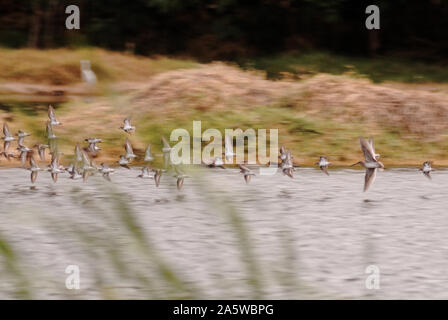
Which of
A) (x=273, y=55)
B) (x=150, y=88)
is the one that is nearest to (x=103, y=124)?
(x=150, y=88)

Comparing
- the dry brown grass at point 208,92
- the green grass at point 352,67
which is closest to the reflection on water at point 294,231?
the dry brown grass at point 208,92

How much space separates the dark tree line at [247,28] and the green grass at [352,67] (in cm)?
85

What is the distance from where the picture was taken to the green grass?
14.1 meters

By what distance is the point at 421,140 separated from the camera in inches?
364

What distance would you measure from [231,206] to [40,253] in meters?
4.19

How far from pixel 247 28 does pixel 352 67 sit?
→ 2.92 m

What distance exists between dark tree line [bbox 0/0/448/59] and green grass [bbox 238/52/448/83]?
0.85 metres

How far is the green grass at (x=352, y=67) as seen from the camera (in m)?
14.1

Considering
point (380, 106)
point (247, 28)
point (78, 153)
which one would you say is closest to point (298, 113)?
point (380, 106)

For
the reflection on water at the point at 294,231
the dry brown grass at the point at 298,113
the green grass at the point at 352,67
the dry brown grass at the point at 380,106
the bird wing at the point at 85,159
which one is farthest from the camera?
the green grass at the point at 352,67

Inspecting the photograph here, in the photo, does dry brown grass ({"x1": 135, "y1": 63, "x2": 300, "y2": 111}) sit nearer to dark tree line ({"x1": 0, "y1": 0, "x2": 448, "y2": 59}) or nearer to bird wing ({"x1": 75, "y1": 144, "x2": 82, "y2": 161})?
dark tree line ({"x1": 0, "y1": 0, "x2": 448, "y2": 59})

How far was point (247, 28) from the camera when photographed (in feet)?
54.7

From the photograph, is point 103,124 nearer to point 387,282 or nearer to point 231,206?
point 387,282

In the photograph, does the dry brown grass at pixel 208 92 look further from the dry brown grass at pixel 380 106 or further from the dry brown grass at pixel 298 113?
the dry brown grass at pixel 380 106
